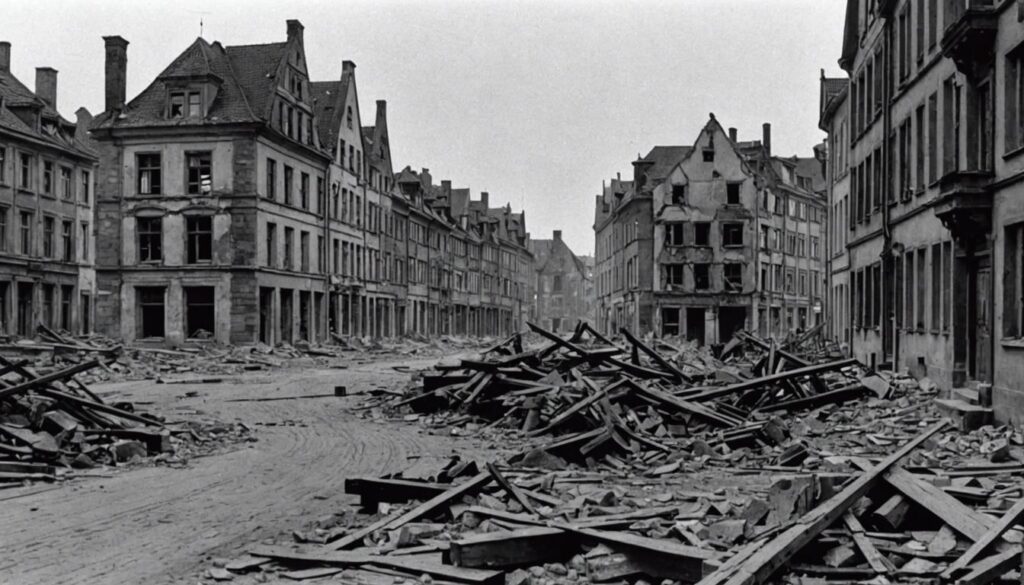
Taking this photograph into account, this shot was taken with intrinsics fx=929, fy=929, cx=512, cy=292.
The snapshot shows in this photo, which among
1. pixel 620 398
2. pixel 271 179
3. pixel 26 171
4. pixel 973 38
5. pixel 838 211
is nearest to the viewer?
pixel 973 38

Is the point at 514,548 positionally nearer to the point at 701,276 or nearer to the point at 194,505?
the point at 194,505

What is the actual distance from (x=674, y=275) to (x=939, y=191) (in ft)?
141

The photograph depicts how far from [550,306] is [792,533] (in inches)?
4907

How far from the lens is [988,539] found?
7.21 metres

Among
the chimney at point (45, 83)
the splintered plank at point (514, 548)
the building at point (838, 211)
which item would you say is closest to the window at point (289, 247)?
the chimney at point (45, 83)

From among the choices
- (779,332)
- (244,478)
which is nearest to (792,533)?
(244,478)

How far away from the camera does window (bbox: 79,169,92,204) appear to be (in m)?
54.6

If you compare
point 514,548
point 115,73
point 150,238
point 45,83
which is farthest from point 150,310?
point 514,548

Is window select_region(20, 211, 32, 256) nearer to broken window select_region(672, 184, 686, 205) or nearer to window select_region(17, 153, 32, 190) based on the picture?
window select_region(17, 153, 32, 190)

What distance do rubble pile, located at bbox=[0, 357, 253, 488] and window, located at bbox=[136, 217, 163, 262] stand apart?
97.2 ft

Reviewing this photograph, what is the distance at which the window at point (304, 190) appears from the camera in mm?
49781

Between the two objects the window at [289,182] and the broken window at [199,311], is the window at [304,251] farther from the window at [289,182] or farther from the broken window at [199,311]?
the broken window at [199,311]

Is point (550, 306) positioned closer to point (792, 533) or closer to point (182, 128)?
point (182, 128)

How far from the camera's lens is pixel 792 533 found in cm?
729
